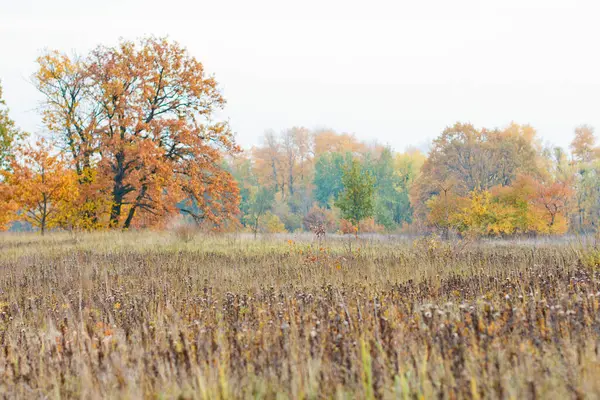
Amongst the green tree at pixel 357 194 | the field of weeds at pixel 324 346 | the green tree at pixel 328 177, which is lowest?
the field of weeds at pixel 324 346

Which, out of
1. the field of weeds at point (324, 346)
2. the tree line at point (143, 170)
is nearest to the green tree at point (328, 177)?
the tree line at point (143, 170)

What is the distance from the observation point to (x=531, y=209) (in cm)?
3322

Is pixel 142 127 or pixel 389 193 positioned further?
pixel 389 193

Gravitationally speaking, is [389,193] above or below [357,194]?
above

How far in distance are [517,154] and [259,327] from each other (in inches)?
1626

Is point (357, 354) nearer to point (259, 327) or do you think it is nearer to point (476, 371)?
point (476, 371)

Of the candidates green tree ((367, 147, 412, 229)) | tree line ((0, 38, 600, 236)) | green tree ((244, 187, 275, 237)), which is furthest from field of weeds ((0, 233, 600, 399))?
green tree ((244, 187, 275, 237))

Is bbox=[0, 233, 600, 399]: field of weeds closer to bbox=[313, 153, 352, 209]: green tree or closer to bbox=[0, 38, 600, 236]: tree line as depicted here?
bbox=[0, 38, 600, 236]: tree line

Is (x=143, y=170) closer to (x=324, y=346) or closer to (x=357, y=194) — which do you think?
(x=357, y=194)

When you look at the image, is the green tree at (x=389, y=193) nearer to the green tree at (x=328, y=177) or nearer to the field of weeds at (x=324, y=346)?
the green tree at (x=328, y=177)

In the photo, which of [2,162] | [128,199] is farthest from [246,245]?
[2,162]

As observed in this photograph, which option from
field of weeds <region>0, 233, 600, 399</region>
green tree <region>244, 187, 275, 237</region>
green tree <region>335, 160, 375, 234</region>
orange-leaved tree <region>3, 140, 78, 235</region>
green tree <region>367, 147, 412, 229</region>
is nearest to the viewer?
field of weeds <region>0, 233, 600, 399</region>

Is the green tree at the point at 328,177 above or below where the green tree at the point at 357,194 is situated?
above

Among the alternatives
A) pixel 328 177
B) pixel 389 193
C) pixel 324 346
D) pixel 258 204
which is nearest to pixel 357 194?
pixel 389 193
